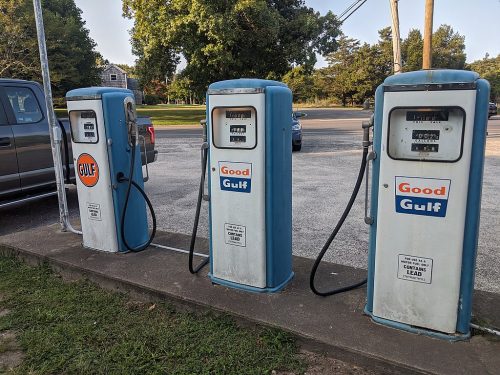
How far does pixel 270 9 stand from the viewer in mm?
22484

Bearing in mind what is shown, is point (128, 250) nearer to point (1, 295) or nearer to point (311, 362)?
point (1, 295)

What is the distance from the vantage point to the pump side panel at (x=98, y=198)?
12.6ft

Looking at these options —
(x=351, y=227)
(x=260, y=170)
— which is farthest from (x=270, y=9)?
(x=260, y=170)

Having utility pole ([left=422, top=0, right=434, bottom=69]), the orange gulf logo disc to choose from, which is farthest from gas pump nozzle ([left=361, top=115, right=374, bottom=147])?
utility pole ([left=422, top=0, right=434, bottom=69])

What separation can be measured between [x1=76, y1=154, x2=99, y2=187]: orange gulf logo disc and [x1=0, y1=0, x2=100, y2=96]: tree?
26190mm

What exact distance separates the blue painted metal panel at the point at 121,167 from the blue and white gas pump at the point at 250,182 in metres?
1.19

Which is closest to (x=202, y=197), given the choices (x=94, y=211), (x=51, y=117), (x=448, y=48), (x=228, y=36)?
(x=94, y=211)

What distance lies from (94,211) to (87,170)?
16.8 inches

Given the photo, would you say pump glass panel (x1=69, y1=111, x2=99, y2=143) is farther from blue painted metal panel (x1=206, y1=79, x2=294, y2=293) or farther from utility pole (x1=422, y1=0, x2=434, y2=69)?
utility pole (x1=422, y1=0, x2=434, y2=69)

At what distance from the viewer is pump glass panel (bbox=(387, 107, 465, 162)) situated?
2.35 m

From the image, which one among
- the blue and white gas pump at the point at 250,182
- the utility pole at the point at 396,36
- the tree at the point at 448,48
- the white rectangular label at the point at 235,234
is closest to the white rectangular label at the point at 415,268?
the blue and white gas pump at the point at 250,182

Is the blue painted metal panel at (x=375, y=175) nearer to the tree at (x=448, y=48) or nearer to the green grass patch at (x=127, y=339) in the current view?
the green grass patch at (x=127, y=339)

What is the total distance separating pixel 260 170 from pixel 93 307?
179 centimetres

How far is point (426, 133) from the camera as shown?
242cm
